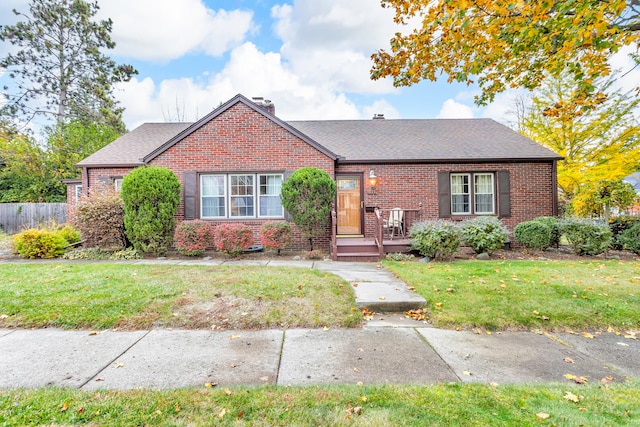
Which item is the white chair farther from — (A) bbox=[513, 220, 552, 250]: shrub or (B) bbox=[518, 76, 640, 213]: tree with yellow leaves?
(B) bbox=[518, 76, 640, 213]: tree with yellow leaves

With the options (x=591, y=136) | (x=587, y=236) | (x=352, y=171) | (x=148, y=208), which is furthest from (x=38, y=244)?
(x=591, y=136)

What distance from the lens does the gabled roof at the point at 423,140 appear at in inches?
420

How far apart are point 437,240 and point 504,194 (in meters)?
4.57

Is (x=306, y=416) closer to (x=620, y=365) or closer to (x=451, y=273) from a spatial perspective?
(x=620, y=365)

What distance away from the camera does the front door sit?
35.4 ft

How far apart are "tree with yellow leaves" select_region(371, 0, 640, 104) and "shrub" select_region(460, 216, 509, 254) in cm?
398

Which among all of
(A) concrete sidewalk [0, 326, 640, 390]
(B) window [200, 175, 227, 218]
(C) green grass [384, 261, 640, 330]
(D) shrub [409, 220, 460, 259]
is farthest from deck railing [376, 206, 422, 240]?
(A) concrete sidewalk [0, 326, 640, 390]

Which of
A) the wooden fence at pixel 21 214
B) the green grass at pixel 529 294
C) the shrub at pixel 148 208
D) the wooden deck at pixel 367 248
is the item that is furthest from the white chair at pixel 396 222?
the wooden fence at pixel 21 214

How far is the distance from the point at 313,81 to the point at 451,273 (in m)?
15.8

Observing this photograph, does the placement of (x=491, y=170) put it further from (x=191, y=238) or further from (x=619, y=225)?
(x=191, y=238)

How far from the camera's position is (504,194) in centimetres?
1070

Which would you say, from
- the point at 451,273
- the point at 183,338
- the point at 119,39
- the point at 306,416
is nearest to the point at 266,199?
the point at 451,273

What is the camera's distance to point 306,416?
2.10 m

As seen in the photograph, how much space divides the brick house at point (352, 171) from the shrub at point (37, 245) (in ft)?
8.00
